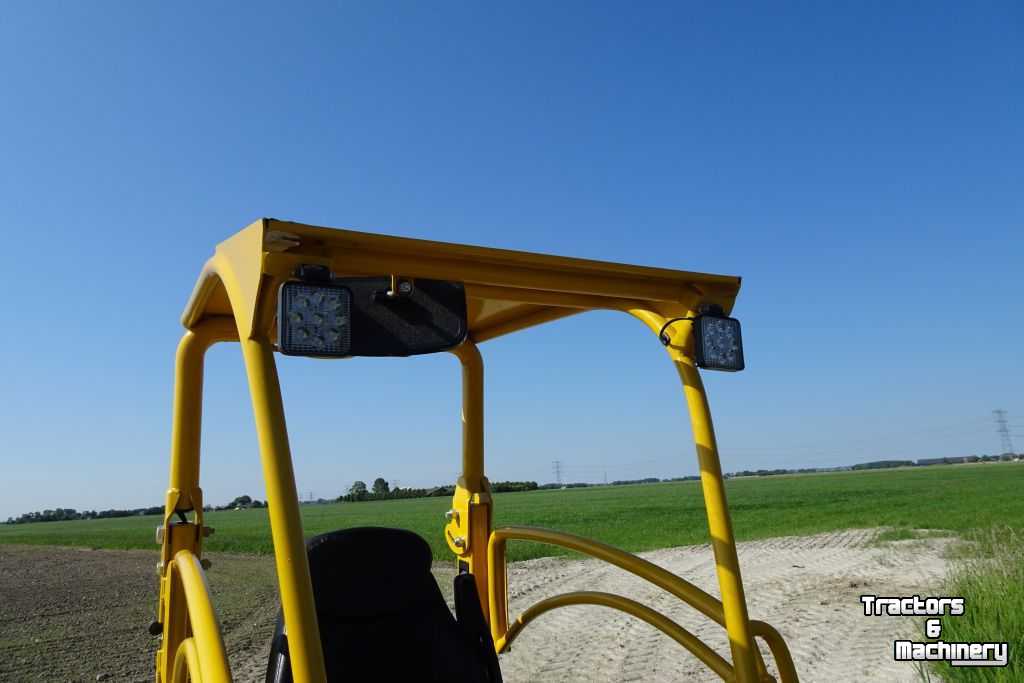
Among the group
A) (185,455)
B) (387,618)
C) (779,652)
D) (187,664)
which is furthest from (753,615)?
(187,664)

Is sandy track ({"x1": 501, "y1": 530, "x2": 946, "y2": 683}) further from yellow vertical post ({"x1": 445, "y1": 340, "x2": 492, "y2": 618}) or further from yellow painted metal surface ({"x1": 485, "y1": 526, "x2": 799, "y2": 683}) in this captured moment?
yellow vertical post ({"x1": 445, "y1": 340, "x2": 492, "y2": 618})

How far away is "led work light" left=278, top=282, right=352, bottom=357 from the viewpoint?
1.77 meters

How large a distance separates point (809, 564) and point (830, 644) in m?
5.37

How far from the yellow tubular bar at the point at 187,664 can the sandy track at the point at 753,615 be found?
11.7 ft

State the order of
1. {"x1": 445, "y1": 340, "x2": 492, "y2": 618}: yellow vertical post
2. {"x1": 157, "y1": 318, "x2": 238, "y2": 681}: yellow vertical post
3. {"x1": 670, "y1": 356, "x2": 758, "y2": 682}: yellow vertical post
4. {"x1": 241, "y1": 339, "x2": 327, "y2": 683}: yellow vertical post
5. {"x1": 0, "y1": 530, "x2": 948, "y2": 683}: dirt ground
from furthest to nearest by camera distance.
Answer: {"x1": 0, "y1": 530, "x2": 948, "y2": 683}: dirt ground, {"x1": 445, "y1": 340, "x2": 492, "y2": 618}: yellow vertical post, {"x1": 157, "y1": 318, "x2": 238, "y2": 681}: yellow vertical post, {"x1": 670, "y1": 356, "x2": 758, "y2": 682}: yellow vertical post, {"x1": 241, "y1": 339, "x2": 327, "y2": 683}: yellow vertical post

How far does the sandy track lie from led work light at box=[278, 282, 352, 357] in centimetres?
452

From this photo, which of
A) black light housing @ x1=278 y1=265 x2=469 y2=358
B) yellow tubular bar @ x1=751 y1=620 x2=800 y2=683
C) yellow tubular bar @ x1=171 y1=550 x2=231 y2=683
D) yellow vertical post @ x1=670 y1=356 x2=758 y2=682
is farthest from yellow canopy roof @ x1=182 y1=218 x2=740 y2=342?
yellow tubular bar @ x1=751 y1=620 x2=800 y2=683

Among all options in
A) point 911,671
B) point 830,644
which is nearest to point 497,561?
point 911,671

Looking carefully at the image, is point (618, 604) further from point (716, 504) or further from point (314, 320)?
point (314, 320)

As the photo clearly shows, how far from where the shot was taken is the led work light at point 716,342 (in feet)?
8.51

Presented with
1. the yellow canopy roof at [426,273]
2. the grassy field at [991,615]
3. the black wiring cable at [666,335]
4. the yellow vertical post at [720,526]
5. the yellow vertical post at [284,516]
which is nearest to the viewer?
the yellow vertical post at [284,516]

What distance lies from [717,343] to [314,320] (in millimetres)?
1423

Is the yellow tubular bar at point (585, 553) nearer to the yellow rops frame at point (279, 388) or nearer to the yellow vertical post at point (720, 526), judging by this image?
the yellow rops frame at point (279, 388)

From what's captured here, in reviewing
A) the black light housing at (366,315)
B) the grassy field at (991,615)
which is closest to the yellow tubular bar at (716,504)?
the black light housing at (366,315)
